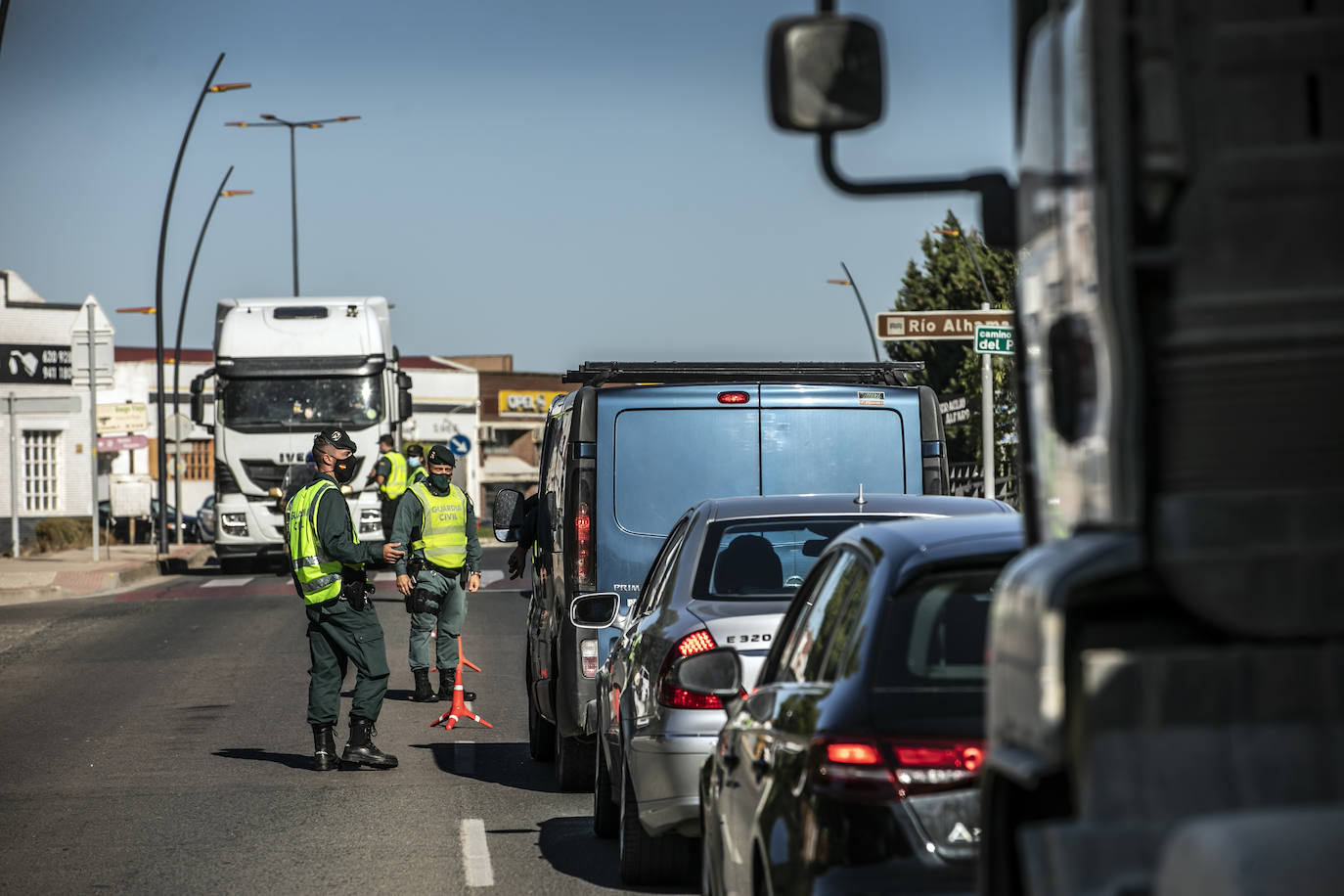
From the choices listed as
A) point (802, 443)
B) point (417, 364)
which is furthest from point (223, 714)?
point (417, 364)

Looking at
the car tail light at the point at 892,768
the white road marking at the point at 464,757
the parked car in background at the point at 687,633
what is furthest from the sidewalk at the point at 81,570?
the car tail light at the point at 892,768

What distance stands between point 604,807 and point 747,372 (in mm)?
3554

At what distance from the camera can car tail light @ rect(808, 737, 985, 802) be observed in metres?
4.13

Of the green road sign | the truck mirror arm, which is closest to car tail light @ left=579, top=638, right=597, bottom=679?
the truck mirror arm

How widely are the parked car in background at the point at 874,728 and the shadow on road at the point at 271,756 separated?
643 cm

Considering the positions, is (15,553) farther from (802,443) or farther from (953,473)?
(802,443)

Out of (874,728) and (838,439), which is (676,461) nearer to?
(838,439)

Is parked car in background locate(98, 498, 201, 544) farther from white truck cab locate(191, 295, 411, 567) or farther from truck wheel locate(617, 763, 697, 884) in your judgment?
truck wheel locate(617, 763, 697, 884)

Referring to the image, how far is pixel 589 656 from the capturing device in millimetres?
9688

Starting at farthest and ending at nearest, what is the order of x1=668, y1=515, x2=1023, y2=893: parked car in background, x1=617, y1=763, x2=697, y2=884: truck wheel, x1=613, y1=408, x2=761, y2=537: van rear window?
x1=613, y1=408, x2=761, y2=537: van rear window, x1=617, y1=763, x2=697, y2=884: truck wheel, x1=668, y1=515, x2=1023, y2=893: parked car in background

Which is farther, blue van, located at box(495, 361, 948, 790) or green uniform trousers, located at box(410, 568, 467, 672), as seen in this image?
green uniform trousers, located at box(410, 568, 467, 672)

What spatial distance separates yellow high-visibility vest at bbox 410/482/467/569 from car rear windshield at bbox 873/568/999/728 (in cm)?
986

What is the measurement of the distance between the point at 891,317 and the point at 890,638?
16990 mm

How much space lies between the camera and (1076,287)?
2.85 meters
